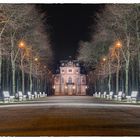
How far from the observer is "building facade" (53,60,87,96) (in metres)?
135

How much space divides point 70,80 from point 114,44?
8779 centimetres

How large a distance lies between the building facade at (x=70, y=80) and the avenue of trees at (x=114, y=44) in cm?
5413

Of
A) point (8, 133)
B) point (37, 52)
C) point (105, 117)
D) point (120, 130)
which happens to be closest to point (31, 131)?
point (8, 133)

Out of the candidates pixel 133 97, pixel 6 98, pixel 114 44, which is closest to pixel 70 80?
pixel 114 44

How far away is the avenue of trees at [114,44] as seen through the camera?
46.8 metres

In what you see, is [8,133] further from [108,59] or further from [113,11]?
[108,59]

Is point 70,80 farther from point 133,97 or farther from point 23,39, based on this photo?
point 133,97

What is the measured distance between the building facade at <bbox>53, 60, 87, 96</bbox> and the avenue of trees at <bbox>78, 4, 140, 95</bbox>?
178 ft

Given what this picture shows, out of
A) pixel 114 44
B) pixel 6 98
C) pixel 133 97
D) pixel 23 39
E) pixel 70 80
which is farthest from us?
pixel 70 80

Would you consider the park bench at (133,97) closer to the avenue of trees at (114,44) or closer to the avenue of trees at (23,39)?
the avenue of trees at (114,44)

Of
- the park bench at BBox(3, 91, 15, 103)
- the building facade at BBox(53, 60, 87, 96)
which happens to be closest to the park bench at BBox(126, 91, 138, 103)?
the park bench at BBox(3, 91, 15, 103)

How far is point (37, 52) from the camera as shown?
63.8m

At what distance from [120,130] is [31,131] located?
3.04 meters

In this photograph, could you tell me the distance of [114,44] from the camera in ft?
188
